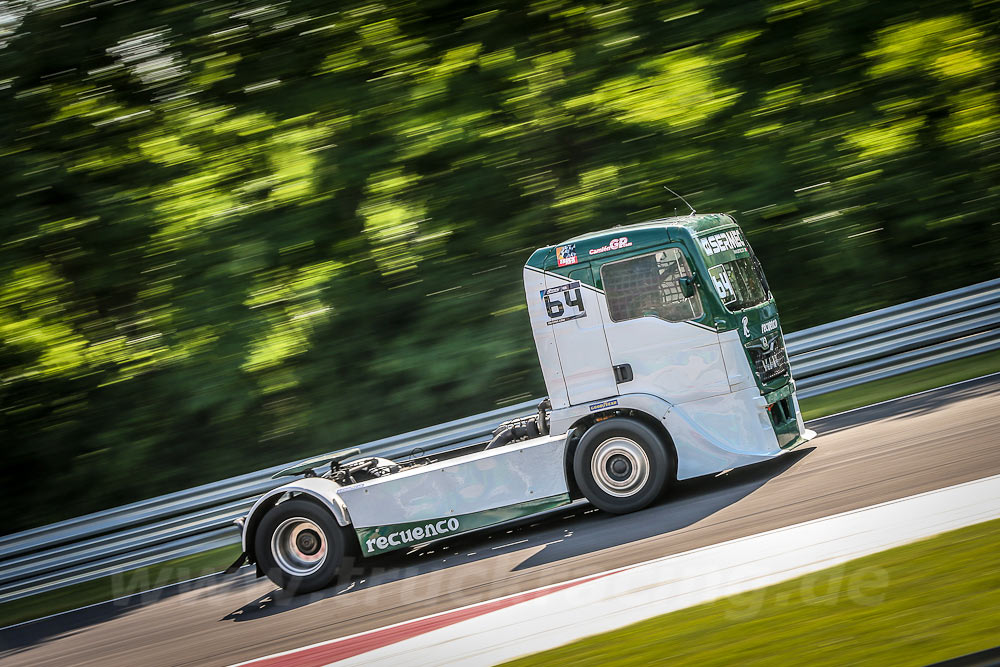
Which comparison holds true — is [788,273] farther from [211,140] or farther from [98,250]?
[98,250]

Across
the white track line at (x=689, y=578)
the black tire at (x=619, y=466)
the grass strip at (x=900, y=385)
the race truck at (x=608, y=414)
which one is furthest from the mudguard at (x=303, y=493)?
the grass strip at (x=900, y=385)

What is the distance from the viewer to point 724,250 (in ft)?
28.7

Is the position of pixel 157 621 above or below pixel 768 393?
below

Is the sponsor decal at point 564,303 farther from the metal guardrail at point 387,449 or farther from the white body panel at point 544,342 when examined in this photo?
the metal guardrail at point 387,449

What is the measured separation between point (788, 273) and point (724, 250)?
5.18 m

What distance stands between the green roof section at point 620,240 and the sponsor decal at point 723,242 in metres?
0.08

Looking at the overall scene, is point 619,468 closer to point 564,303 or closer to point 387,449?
point 564,303

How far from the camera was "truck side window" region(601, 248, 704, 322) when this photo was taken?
27.3ft

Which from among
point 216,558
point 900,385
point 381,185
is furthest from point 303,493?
point 900,385

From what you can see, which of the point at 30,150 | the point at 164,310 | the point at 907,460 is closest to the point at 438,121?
the point at 164,310

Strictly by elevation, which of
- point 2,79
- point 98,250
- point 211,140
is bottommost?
point 98,250

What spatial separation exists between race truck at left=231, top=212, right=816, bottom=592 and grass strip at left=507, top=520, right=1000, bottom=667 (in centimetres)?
266

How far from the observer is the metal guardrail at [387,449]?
436 inches

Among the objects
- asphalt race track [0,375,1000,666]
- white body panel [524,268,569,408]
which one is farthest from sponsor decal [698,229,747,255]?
asphalt race track [0,375,1000,666]
